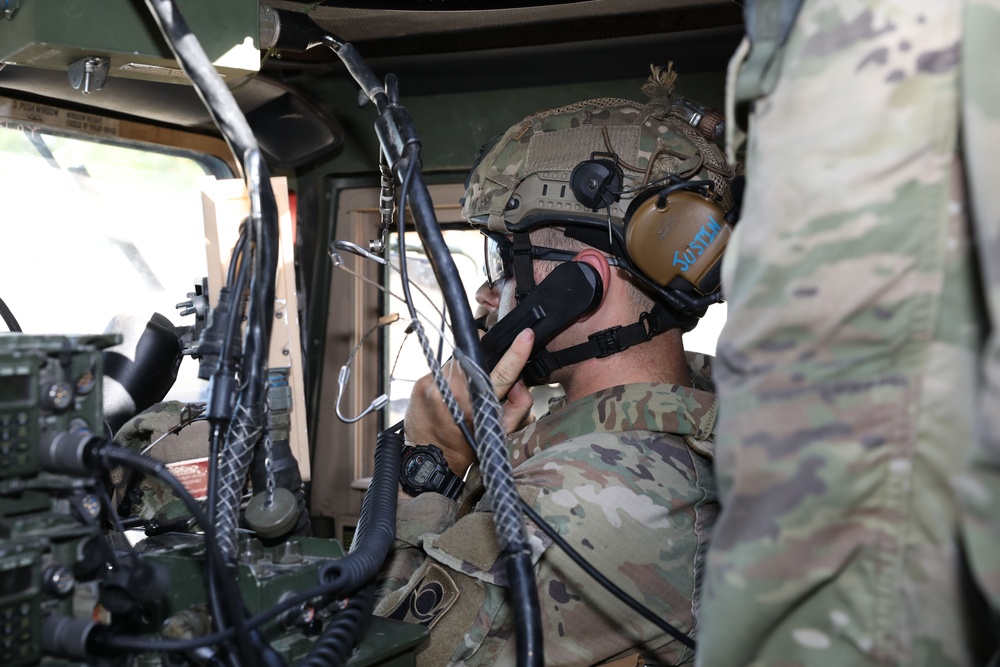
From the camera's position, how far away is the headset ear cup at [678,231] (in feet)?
5.69

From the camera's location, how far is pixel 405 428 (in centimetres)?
202

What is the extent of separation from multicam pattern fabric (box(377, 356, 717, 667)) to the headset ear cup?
→ 372 mm

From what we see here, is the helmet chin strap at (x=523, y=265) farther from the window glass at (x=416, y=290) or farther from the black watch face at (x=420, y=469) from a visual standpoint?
the window glass at (x=416, y=290)

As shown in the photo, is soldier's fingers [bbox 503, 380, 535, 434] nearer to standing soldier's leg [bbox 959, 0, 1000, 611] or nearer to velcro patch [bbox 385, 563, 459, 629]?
velcro patch [bbox 385, 563, 459, 629]

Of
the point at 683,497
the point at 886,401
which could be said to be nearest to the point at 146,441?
the point at 683,497

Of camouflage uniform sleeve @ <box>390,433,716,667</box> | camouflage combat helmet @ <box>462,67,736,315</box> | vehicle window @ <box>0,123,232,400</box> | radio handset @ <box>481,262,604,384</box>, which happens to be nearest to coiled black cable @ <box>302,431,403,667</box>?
camouflage uniform sleeve @ <box>390,433,716,667</box>

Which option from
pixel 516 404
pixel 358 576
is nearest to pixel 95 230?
pixel 516 404

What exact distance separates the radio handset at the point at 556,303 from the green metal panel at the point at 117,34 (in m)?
0.79

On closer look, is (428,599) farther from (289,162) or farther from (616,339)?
(289,162)

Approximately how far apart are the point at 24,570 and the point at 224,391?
11.4 inches

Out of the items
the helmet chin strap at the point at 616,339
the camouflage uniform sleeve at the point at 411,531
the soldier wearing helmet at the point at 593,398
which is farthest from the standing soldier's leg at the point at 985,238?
the helmet chin strap at the point at 616,339

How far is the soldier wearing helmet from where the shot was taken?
4.76 ft

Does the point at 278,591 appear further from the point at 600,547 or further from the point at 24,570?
the point at 600,547

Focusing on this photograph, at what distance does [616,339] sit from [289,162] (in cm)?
152
